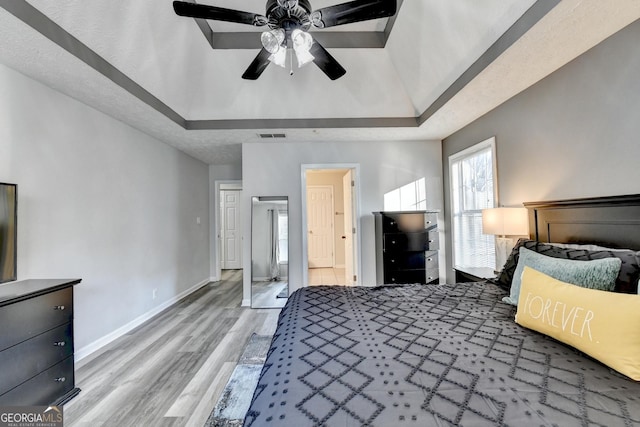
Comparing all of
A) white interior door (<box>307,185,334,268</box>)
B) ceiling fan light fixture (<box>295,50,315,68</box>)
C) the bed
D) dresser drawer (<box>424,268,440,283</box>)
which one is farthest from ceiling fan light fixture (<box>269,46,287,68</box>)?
Answer: white interior door (<box>307,185,334,268</box>)

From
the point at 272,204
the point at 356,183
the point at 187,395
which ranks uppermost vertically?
the point at 356,183

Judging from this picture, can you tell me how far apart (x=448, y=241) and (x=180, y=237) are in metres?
4.38

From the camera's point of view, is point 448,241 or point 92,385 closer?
point 92,385

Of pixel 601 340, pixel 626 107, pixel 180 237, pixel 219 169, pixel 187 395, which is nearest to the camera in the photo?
pixel 601 340

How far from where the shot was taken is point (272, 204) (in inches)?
163

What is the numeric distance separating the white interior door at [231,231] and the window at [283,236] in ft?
10.3

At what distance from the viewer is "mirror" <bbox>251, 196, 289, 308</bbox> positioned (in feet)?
13.3

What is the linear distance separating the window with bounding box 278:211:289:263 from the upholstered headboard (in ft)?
9.82

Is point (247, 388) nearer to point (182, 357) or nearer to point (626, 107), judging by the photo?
point (182, 357)

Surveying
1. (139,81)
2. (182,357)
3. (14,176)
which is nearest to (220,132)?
(139,81)

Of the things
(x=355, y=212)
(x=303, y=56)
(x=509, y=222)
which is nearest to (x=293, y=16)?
(x=303, y=56)

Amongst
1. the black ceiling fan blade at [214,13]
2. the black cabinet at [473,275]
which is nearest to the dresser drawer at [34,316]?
the black ceiling fan blade at [214,13]

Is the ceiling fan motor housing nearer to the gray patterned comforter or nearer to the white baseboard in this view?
the gray patterned comforter

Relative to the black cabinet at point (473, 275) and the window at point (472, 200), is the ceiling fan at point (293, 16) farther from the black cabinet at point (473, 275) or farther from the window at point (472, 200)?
the black cabinet at point (473, 275)
